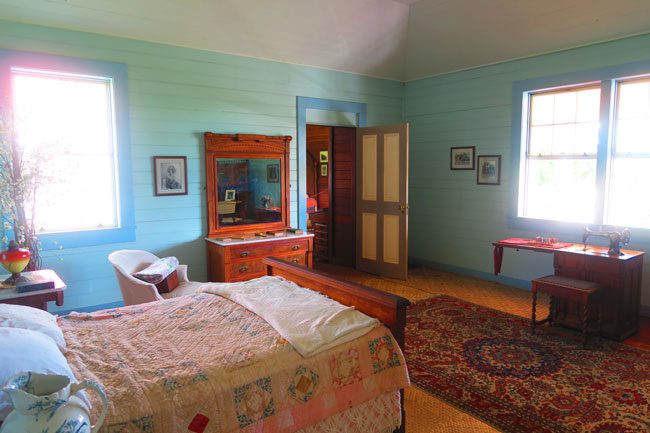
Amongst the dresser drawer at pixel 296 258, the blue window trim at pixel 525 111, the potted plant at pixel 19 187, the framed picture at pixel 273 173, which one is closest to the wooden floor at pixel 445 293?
the blue window trim at pixel 525 111

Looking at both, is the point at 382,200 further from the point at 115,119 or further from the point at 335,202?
the point at 115,119

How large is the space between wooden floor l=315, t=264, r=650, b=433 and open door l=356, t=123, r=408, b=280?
0.89ft

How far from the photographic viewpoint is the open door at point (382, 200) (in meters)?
6.00

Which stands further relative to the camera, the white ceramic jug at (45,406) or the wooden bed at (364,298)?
the wooden bed at (364,298)

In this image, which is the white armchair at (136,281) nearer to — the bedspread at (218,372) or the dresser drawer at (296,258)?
the bedspread at (218,372)

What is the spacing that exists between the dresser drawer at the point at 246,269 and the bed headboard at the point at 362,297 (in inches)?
63.5

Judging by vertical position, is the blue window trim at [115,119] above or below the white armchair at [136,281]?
above

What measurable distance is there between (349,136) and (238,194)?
2125 millimetres

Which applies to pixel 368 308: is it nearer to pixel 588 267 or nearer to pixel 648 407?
pixel 648 407

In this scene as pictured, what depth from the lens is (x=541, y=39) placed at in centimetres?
517

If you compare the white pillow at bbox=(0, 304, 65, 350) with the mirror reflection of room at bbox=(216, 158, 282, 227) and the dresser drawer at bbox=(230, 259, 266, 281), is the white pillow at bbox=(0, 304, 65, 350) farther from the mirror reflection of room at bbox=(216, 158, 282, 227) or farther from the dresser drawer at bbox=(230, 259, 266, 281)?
the mirror reflection of room at bbox=(216, 158, 282, 227)

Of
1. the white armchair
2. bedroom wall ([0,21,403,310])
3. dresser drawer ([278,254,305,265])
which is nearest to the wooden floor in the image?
dresser drawer ([278,254,305,265])

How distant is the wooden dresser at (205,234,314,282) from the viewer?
476 centimetres

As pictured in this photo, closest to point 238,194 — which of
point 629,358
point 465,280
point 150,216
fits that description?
point 150,216
